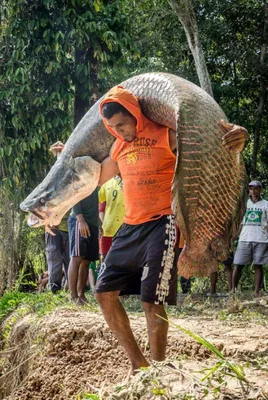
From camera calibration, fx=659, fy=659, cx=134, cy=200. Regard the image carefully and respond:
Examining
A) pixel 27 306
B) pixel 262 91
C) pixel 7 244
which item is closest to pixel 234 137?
pixel 27 306

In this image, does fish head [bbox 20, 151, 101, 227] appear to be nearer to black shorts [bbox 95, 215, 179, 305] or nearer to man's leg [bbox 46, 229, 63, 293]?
black shorts [bbox 95, 215, 179, 305]

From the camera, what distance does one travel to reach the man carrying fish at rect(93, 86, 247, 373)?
3619mm

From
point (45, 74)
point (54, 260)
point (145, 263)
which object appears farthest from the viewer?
point (45, 74)

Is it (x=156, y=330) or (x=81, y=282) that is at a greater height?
(x=156, y=330)

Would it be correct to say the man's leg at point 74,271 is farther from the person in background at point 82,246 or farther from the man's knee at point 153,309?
the man's knee at point 153,309

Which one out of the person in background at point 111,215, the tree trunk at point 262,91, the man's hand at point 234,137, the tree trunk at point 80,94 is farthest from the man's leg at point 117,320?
the tree trunk at point 262,91

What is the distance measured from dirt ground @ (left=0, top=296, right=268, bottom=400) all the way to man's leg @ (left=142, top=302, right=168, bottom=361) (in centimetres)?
19

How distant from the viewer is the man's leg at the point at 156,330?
3.58m

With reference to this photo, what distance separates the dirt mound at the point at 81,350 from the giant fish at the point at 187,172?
93cm

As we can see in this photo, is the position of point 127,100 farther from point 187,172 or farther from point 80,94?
point 80,94

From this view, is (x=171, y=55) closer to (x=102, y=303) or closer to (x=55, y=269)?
(x=55, y=269)

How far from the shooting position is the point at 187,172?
3291 millimetres

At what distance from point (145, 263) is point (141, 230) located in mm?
193

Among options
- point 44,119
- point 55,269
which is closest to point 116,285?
point 55,269
